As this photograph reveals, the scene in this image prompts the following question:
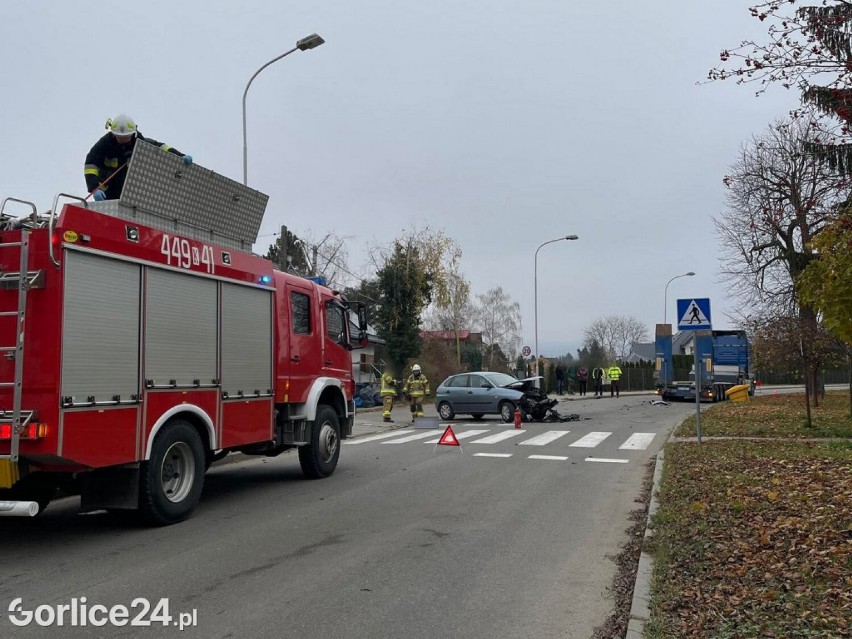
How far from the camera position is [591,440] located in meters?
16.2

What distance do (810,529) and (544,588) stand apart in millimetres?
2583

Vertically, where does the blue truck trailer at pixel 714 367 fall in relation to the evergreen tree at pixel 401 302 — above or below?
below

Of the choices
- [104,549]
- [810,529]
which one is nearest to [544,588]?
[810,529]

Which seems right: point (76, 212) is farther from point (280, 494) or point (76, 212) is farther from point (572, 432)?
point (572, 432)

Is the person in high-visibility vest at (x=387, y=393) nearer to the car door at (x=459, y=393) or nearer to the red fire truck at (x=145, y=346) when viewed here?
the car door at (x=459, y=393)

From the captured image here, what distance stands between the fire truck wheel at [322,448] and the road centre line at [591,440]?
6.21 meters

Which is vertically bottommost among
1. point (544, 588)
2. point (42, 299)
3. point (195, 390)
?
point (544, 588)

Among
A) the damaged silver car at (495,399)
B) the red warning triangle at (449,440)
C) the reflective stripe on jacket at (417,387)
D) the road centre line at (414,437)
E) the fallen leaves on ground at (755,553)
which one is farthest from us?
the reflective stripe on jacket at (417,387)

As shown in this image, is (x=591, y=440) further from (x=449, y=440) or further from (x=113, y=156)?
(x=113, y=156)

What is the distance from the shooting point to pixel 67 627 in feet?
14.7

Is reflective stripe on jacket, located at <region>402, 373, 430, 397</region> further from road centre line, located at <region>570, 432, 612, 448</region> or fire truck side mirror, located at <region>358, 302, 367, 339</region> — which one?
fire truck side mirror, located at <region>358, 302, 367, 339</region>

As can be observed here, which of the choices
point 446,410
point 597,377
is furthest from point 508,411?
point 597,377

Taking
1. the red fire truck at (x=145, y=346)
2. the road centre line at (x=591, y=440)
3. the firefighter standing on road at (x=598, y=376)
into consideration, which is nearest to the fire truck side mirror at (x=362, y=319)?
the red fire truck at (x=145, y=346)

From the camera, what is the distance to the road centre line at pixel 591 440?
15156 millimetres
